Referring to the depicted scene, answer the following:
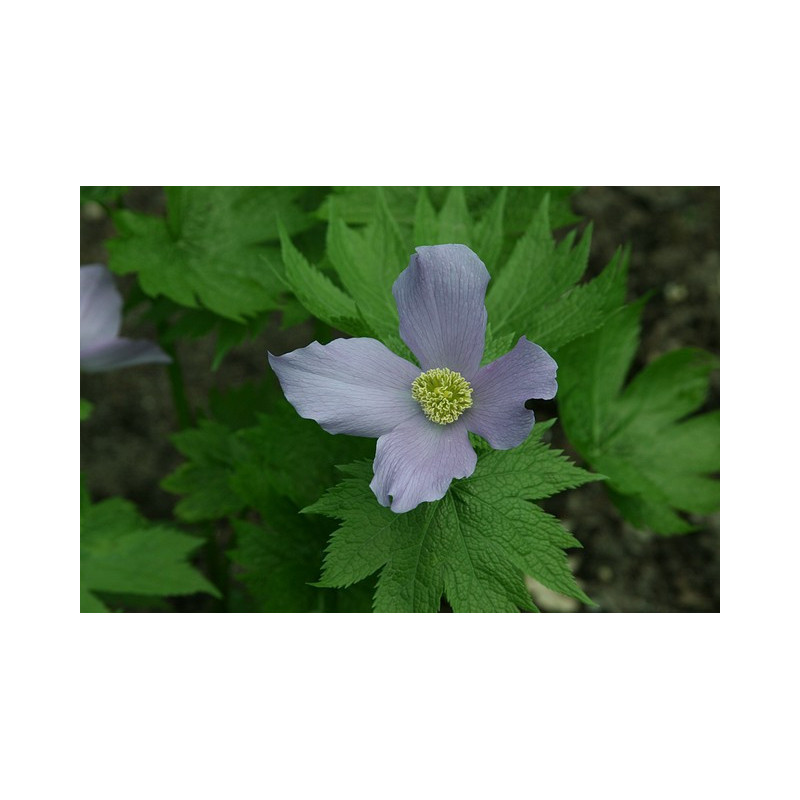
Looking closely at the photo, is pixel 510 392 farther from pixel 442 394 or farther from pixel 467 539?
pixel 467 539

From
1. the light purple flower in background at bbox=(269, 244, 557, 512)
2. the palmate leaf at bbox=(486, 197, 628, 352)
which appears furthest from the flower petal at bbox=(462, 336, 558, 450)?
the palmate leaf at bbox=(486, 197, 628, 352)

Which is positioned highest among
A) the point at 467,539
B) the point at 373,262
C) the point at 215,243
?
the point at 215,243

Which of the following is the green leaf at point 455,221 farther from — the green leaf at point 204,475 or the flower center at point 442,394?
the green leaf at point 204,475

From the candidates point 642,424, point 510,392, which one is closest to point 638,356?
point 642,424

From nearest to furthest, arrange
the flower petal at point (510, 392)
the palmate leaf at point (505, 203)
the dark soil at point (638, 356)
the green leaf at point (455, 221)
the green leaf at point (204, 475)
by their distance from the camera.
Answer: the flower petal at point (510, 392) < the green leaf at point (455, 221) < the palmate leaf at point (505, 203) < the green leaf at point (204, 475) < the dark soil at point (638, 356)

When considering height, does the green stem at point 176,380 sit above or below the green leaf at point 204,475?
above

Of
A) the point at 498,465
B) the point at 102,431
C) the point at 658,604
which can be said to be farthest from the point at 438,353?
the point at 102,431

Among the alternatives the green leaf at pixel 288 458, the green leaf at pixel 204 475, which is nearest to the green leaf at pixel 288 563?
the green leaf at pixel 288 458
